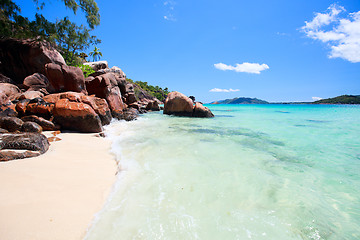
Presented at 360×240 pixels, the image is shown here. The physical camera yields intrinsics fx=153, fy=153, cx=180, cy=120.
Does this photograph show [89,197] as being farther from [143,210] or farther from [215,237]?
[215,237]

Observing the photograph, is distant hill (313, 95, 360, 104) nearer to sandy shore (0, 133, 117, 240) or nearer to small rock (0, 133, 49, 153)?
sandy shore (0, 133, 117, 240)

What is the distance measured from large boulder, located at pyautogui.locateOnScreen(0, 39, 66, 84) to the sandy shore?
1216 centimetres

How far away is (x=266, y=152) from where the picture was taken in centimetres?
464

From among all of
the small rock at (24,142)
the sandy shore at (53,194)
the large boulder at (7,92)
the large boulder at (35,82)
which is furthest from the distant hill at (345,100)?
the large boulder at (7,92)

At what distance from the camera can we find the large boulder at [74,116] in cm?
572

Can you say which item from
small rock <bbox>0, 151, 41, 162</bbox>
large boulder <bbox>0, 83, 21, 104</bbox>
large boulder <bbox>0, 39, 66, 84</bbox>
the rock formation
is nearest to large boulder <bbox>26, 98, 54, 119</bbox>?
the rock formation

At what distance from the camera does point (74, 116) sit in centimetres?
577

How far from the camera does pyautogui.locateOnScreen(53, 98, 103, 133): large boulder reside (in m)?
5.72

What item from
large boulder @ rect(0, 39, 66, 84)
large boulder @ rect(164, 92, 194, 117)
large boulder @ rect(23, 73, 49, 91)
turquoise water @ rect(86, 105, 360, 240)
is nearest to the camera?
turquoise water @ rect(86, 105, 360, 240)

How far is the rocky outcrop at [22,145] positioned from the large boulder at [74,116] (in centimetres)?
222

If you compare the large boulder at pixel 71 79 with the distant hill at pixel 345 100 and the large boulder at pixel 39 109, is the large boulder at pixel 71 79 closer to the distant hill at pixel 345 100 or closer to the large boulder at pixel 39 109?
the large boulder at pixel 39 109

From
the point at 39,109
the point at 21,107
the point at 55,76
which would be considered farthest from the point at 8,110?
the point at 55,76

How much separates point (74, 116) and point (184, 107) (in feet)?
32.6

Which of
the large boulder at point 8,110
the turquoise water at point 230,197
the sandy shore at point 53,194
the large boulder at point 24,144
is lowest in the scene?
the turquoise water at point 230,197
